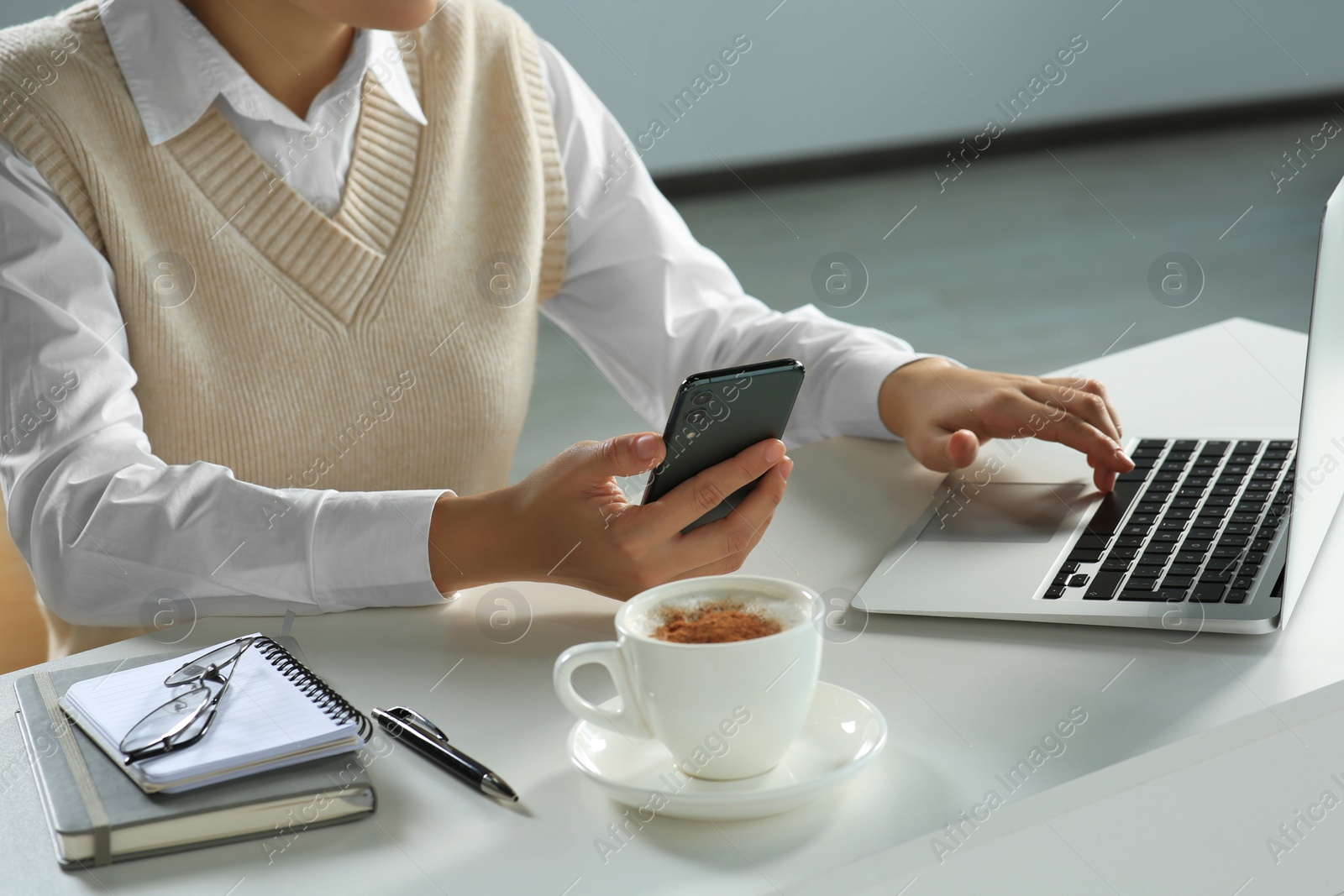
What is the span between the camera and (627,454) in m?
0.84

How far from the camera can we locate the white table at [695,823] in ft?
2.02

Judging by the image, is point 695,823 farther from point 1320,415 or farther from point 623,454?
point 1320,415

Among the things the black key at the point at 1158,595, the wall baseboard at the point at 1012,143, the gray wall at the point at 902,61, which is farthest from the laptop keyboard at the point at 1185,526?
the wall baseboard at the point at 1012,143

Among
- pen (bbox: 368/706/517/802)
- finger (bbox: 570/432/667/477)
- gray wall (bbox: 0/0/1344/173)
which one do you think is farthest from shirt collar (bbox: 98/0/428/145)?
gray wall (bbox: 0/0/1344/173)

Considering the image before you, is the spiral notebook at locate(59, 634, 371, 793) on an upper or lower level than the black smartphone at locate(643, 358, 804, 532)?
lower

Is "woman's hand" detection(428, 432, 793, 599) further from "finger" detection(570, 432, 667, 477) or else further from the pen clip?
the pen clip

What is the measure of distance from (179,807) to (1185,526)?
0.74m

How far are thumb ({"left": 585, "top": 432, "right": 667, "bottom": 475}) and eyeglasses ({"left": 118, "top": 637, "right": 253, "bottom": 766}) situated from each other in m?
0.27

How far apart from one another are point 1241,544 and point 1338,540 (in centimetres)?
11

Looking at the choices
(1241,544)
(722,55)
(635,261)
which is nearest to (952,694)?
(1241,544)

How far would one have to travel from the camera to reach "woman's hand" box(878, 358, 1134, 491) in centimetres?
106

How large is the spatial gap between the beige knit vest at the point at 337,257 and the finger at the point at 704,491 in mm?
549

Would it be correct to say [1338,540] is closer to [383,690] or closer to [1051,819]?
[1051,819]

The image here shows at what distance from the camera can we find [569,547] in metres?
0.90
